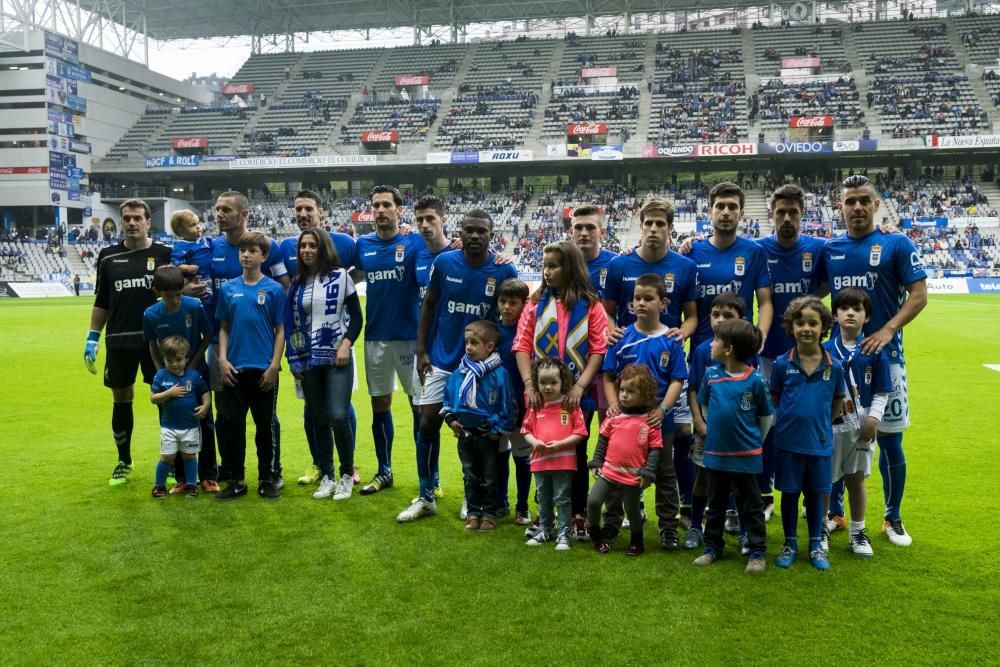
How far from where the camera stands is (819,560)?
186 inches

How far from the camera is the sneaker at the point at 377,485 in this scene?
6.35 meters

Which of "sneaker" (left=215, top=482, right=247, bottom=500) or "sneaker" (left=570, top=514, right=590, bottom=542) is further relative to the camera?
"sneaker" (left=215, top=482, right=247, bottom=500)

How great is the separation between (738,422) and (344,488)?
3095mm

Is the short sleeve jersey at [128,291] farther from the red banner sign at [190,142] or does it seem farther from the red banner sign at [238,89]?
the red banner sign at [238,89]

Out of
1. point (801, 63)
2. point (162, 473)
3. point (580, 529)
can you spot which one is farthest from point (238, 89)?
point (580, 529)

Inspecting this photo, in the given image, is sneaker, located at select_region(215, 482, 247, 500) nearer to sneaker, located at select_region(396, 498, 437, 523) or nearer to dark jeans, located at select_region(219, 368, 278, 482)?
dark jeans, located at select_region(219, 368, 278, 482)

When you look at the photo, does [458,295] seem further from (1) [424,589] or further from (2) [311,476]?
(2) [311,476]

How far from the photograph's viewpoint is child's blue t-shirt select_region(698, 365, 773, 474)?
15.3 feet

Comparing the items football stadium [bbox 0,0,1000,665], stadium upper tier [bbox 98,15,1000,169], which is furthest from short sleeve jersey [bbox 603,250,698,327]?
stadium upper tier [bbox 98,15,1000,169]

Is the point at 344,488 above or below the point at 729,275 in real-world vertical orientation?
below

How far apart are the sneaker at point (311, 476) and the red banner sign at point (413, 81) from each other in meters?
60.0

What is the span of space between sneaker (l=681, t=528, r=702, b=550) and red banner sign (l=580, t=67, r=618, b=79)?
192 feet

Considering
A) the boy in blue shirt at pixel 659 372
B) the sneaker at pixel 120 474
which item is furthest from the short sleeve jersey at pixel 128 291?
the boy in blue shirt at pixel 659 372

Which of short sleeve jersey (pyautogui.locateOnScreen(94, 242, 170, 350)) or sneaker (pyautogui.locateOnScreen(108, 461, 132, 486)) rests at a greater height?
short sleeve jersey (pyautogui.locateOnScreen(94, 242, 170, 350))
